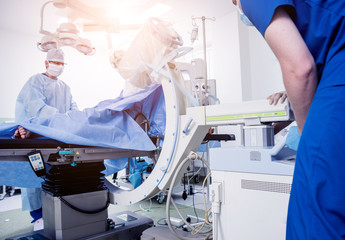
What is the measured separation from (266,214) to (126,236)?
1.06m

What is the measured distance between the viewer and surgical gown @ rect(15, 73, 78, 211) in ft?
7.67

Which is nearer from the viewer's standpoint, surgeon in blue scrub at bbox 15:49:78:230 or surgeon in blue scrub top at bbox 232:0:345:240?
surgeon in blue scrub top at bbox 232:0:345:240

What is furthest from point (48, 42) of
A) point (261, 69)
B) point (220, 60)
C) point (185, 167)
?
point (261, 69)

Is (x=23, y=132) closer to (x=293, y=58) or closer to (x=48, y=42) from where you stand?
(x=293, y=58)

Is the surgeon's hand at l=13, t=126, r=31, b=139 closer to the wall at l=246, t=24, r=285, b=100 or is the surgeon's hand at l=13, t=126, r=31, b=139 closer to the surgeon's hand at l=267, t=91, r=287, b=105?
the surgeon's hand at l=267, t=91, r=287, b=105

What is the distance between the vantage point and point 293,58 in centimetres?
55

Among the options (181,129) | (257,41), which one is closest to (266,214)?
(181,129)

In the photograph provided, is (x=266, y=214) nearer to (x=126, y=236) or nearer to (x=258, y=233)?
(x=258, y=233)

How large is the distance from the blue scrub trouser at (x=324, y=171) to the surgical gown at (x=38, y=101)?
7.33 feet

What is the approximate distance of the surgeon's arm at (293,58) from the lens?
551mm

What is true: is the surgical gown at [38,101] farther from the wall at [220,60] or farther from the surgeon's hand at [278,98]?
the wall at [220,60]

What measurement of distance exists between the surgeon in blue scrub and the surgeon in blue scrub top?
2.18 metres

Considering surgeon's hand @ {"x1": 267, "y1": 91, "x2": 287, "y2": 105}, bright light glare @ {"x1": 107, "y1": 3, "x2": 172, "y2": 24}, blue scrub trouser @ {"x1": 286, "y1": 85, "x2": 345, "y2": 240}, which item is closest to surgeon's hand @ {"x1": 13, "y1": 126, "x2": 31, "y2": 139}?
surgeon's hand @ {"x1": 267, "y1": 91, "x2": 287, "y2": 105}

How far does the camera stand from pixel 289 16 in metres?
0.60
